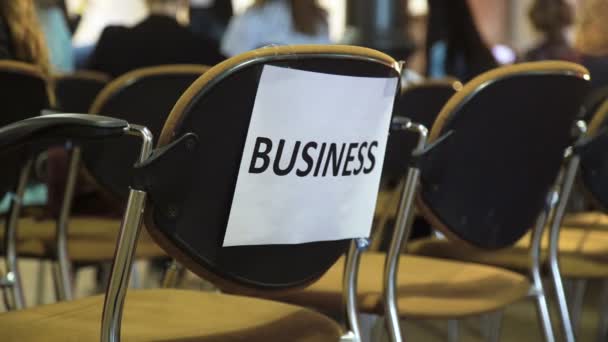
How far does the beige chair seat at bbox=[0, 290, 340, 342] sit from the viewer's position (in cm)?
126

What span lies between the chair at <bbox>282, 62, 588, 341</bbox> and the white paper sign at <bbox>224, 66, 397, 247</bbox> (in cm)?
25

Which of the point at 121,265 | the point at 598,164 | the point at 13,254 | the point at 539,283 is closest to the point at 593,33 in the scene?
the point at 598,164

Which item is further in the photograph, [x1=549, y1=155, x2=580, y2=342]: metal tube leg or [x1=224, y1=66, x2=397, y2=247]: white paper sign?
[x1=549, y1=155, x2=580, y2=342]: metal tube leg

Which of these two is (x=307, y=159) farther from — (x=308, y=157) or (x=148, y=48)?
(x=148, y=48)

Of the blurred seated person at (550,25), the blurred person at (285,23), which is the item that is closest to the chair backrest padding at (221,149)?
the blurred person at (285,23)

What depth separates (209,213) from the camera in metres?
1.12

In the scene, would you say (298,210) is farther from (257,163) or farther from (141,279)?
(141,279)

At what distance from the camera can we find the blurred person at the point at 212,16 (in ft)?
17.1

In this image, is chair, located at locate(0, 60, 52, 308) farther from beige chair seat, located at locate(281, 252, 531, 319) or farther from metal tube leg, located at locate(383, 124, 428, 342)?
metal tube leg, located at locate(383, 124, 428, 342)

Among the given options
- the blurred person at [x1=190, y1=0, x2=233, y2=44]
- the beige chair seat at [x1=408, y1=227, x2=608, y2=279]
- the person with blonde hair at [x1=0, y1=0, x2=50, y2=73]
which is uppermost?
the person with blonde hair at [x1=0, y1=0, x2=50, y2=73]

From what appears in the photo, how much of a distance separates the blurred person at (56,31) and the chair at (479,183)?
2022mm

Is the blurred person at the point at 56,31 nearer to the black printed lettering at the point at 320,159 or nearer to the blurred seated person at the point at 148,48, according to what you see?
the blurred seated person at the point at 148,48

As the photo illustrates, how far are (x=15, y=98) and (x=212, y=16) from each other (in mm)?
3721

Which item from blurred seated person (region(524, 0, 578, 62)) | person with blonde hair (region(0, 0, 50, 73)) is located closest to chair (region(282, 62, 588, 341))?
person with blonde hair (region(0, 0, 50, 73))
